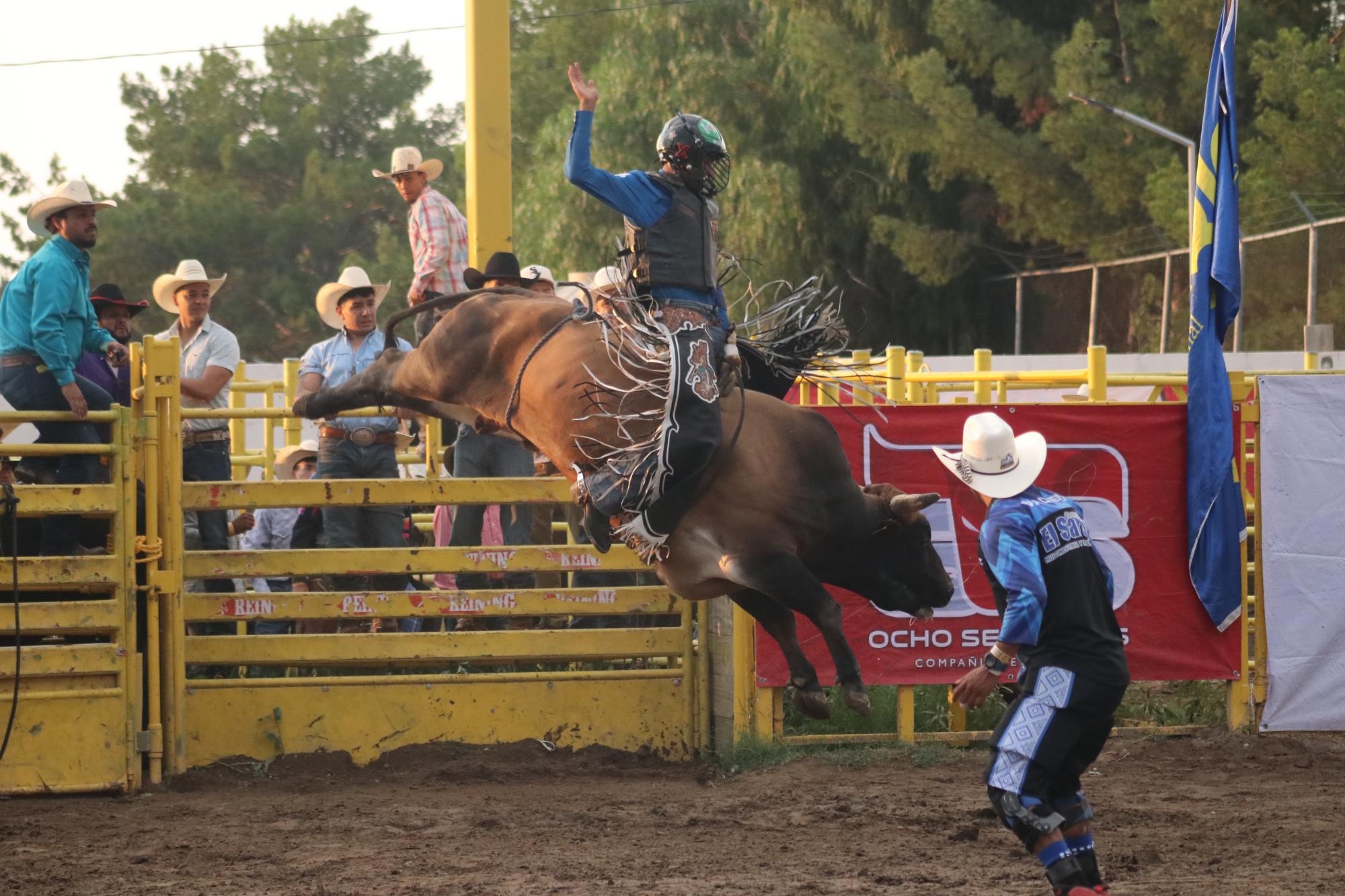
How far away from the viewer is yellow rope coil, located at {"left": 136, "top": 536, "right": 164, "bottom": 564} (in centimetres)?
803

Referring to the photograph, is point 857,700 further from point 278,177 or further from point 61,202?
point 278,177

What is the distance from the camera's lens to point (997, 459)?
5574 millimetres

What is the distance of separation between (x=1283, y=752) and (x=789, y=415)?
3.69 meters

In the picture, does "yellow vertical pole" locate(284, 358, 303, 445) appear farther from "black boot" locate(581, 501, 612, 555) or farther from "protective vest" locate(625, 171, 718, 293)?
"protective vest" locate(625, 171, 718, 293)

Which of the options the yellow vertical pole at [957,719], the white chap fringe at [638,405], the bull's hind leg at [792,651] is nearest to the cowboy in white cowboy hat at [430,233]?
the white chap fringe at [638,405]

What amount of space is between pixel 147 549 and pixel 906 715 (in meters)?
4.09

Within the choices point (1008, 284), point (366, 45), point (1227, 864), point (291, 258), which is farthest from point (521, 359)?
point (366, 45)

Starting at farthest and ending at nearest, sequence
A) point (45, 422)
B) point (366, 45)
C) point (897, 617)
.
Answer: point (366, 45) < point (897, 617) < point (45, 422)

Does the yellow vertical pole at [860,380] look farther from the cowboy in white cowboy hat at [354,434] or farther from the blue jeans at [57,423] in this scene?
the blue jeans at [57,423]

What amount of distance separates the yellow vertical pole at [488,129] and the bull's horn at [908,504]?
3.05 metres

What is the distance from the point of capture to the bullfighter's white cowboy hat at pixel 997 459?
555cm

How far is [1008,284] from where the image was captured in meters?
28.7

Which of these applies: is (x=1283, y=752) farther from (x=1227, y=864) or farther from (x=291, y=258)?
(x=291, y=258)

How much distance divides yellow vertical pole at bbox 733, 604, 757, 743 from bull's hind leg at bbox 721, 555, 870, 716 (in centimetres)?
177
